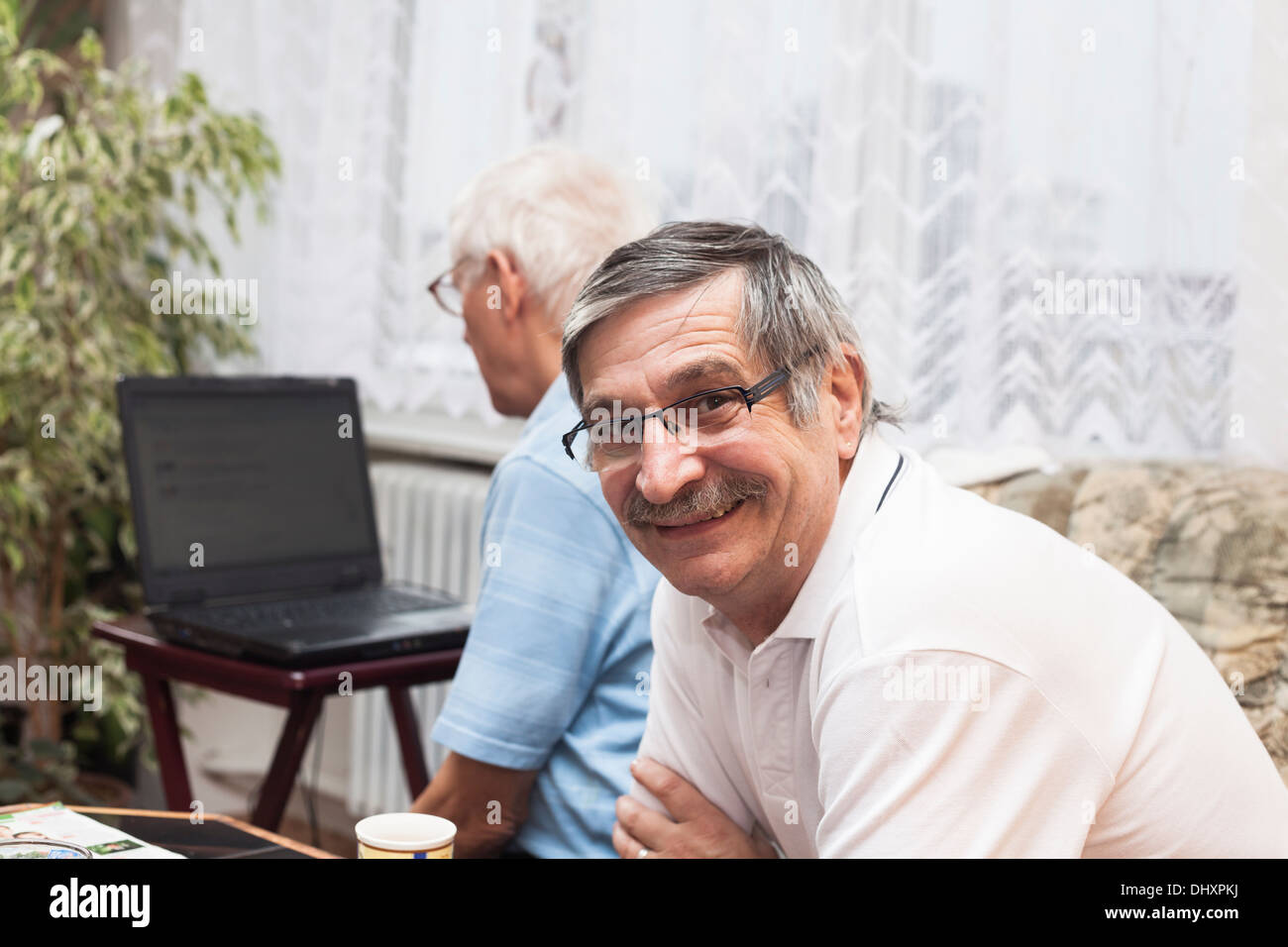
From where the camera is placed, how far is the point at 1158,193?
1805 mm

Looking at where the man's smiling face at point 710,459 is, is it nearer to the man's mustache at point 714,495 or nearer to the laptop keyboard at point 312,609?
the man's mustache at point 714,495

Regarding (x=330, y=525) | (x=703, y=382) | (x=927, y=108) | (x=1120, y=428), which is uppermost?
(x=927, y=108)

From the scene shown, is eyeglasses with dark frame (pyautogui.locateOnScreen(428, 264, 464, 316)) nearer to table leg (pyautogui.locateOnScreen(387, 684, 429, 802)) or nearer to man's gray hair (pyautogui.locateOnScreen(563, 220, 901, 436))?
man's gray hair (pyautogui.locateOnScreen(563, 220, 901, 436))

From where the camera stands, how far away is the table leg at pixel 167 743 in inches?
77.5

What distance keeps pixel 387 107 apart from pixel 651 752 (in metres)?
2.00

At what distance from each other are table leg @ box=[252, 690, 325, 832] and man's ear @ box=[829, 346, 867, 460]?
987mm

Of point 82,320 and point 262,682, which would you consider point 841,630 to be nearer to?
point 262,682

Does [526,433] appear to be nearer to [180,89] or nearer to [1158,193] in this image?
[1158,193]

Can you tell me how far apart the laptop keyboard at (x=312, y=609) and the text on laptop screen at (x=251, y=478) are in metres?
0.10

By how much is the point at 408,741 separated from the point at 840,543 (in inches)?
56.7

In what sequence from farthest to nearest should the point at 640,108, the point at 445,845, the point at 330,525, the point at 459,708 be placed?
the point at 640,108 < the point at 330,525 < the point at 459,708 < the point at 445,845

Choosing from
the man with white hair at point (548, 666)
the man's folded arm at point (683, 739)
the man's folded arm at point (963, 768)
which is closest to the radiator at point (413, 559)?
the man with white hair at point (548, 666)

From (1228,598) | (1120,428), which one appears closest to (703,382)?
(1228,598)

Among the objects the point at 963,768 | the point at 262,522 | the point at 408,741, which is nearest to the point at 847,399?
the point at 963,768
